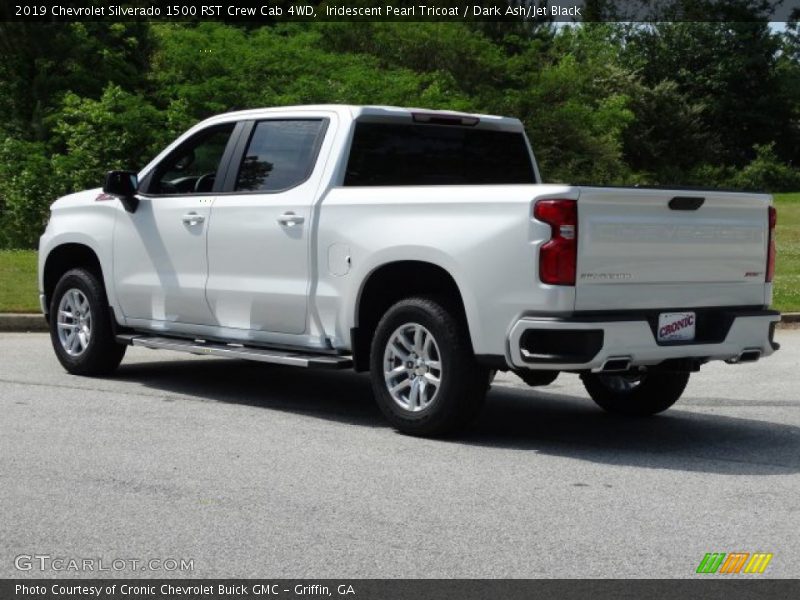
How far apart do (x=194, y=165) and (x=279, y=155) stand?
101 centimetres

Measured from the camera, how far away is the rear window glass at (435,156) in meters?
9.29

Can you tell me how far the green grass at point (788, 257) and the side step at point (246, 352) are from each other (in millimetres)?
9699

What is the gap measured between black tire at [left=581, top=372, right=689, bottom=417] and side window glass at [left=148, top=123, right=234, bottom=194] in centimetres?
310

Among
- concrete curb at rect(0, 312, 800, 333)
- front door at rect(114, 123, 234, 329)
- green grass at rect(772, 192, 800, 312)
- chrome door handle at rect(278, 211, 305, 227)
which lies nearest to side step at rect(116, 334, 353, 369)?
front door at rect(114, 123, 234, 329)

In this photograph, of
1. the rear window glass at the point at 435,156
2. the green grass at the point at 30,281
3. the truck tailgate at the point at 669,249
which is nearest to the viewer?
the truck tailgate at the point at 669,249

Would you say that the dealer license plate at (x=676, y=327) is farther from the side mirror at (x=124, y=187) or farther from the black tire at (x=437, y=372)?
the side mirror at (x=124, y=187)

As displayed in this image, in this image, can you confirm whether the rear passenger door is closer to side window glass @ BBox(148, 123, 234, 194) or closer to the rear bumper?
side window glass @ BBox(148, 123, 234, 194)

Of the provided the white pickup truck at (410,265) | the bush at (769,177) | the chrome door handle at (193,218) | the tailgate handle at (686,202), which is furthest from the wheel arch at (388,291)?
the bush at (769,177)

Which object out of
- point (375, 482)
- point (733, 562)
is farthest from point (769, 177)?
point (733, 562)

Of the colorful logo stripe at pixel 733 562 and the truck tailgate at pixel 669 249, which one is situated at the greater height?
the truck tailgate at pixel 669 249

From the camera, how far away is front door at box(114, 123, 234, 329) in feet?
32.5

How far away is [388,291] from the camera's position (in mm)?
8883

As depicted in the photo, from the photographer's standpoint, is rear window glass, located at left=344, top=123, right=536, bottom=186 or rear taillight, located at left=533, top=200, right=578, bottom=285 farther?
rear window glass, located at left=344, top=123, right=536, bottom=186

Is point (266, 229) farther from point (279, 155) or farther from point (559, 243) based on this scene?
point (559, 243)
